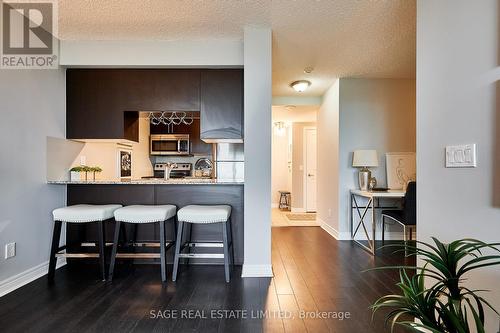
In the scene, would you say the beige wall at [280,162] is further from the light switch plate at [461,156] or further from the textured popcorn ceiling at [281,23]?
the light switch plate at [461,156]

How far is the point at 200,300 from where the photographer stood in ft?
7.07

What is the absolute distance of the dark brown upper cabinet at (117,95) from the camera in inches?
120

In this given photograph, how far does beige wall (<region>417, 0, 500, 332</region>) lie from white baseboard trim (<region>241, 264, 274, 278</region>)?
1.42 meters

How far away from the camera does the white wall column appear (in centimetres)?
267

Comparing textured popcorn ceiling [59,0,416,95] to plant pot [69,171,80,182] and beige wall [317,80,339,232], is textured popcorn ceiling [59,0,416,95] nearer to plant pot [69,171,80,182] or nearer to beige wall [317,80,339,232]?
beige wall [317,80,339,232]

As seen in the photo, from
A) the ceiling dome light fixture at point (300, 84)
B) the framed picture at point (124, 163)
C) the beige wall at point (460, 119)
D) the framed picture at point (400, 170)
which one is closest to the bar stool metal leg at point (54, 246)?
the framed picture at point (124, 163)

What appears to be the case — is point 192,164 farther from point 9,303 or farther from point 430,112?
point 430,112

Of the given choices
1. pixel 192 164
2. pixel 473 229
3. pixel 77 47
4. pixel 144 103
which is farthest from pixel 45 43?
pixel 473 229

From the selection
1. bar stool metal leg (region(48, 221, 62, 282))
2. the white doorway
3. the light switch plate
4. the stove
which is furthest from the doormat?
the light switch plate

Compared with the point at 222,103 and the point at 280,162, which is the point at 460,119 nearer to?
the point at 222,103

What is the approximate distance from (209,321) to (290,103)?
13.4 feet

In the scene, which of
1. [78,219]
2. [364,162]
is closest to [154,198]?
[78,219]

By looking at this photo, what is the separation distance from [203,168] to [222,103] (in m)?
2.17

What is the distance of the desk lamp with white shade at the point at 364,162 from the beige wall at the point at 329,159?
34 centimetres
